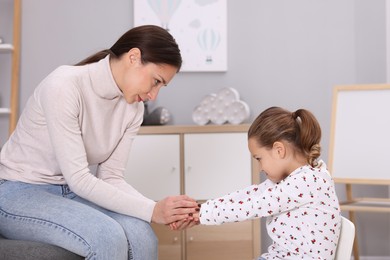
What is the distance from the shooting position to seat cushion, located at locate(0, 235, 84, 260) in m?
1.61

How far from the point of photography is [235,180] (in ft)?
10.7

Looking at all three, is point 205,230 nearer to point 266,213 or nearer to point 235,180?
point 235,180

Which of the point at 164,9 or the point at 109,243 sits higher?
the point at 164,9

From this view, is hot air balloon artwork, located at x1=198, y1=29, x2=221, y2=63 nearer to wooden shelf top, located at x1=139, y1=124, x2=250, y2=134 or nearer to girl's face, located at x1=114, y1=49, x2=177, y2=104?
wooden shelf top, located at x1=139, y1=124, x2=250, y2=134

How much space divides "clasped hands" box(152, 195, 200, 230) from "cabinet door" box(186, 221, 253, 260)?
1189mm

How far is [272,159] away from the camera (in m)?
1.82

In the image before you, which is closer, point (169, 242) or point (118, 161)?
point (118, 161)

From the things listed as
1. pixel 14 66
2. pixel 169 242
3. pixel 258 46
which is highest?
pixel 258 46

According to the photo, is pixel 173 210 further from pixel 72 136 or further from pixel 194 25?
pixel 194 25

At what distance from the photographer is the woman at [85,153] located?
174 cm

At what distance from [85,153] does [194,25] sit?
6.23 feet

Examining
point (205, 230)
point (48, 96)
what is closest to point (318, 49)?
point (205, 230)

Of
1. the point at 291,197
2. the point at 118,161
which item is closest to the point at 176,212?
the point at 118,161

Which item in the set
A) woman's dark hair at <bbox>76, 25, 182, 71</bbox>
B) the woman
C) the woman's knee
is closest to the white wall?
the woman
